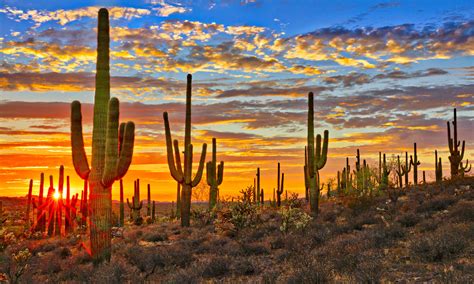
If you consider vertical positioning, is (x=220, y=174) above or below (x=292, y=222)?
above

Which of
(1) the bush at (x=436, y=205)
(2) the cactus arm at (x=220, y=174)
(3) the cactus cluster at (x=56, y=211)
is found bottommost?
(3) the cactus cluster at (x=56, y=211)

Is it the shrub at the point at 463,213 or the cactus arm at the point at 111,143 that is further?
the shrub at the point at 463,213

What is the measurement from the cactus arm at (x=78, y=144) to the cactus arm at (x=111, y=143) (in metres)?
1.70

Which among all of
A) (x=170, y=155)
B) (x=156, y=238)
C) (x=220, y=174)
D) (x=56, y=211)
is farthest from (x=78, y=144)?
(x=56, y=211)

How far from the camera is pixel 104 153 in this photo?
1384 cm

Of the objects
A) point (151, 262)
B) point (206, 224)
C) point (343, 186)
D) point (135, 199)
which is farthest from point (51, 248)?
point (343, 186)

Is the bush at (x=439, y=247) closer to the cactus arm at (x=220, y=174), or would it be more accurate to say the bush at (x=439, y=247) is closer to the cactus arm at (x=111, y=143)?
the cactus arm at (x=111, y=143)

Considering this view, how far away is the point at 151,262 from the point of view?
13.4m

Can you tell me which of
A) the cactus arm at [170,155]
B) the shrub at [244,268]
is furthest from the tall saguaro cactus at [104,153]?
the cactus arm at [170,155]

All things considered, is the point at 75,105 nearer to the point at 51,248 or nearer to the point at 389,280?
the point at 51,248

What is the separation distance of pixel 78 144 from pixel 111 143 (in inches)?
90.7

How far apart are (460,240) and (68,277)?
10.5 m

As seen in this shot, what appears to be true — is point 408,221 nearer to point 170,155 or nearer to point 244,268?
point 244,268

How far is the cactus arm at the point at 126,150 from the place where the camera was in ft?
44.3
